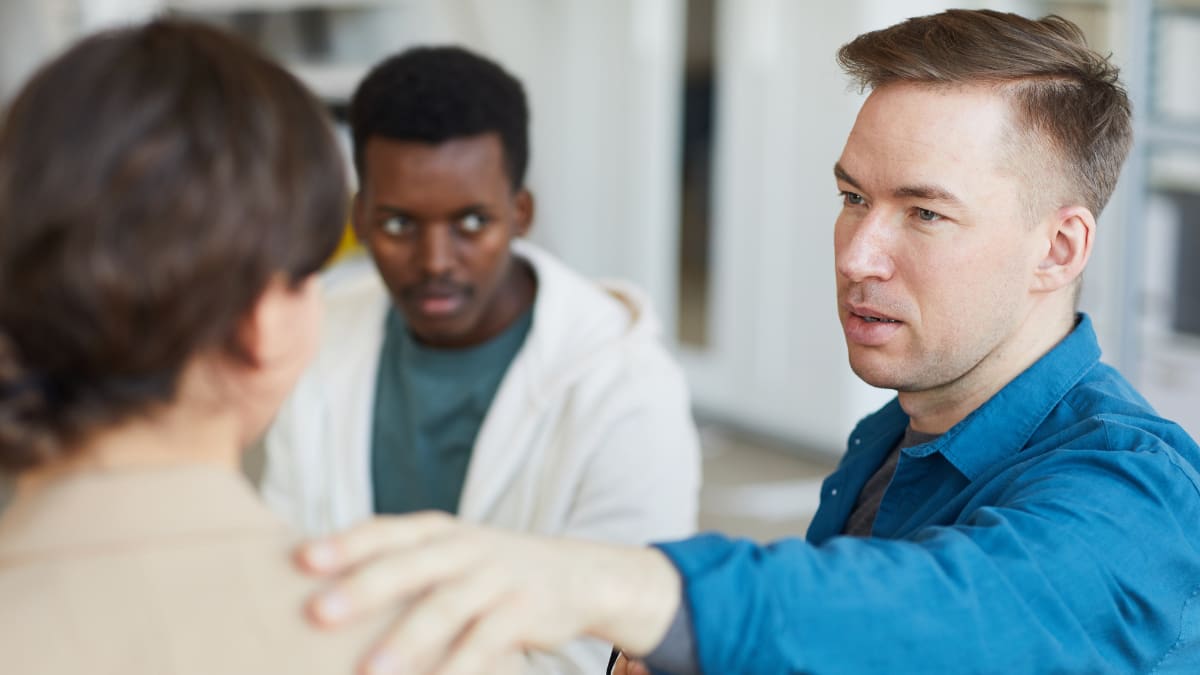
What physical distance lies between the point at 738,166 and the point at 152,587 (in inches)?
145

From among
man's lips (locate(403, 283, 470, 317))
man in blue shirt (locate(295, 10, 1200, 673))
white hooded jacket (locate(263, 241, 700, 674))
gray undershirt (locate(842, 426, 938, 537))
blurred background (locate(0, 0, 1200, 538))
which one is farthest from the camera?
blurred background (locate(0, 0, 1200, 538))

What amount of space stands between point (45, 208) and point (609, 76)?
4.12 m

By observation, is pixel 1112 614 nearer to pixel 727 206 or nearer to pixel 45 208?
pixel 45 208

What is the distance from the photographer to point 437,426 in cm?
194

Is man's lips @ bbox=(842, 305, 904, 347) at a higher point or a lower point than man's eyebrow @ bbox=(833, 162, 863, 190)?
lower

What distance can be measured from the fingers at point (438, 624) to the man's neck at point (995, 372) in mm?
639

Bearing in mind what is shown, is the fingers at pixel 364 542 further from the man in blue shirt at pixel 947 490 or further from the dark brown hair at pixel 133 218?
the dark brown hair at pixel 133 218

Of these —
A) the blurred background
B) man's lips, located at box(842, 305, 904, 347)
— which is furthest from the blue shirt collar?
the blurred background

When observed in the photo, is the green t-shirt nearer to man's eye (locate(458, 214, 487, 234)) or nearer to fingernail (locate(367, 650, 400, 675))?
man's eye (locate(458, 214, 487, 234))

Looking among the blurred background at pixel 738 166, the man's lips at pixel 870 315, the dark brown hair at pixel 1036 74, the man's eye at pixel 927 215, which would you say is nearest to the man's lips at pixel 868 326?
the man's lips at pixel 870 315

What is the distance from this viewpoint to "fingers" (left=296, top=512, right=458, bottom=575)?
2.44 feet

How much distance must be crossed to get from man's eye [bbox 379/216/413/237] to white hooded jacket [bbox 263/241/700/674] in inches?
8.3

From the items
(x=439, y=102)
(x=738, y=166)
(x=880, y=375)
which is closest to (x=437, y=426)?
(x=439, y=102)

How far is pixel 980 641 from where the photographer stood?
34.7 inches
